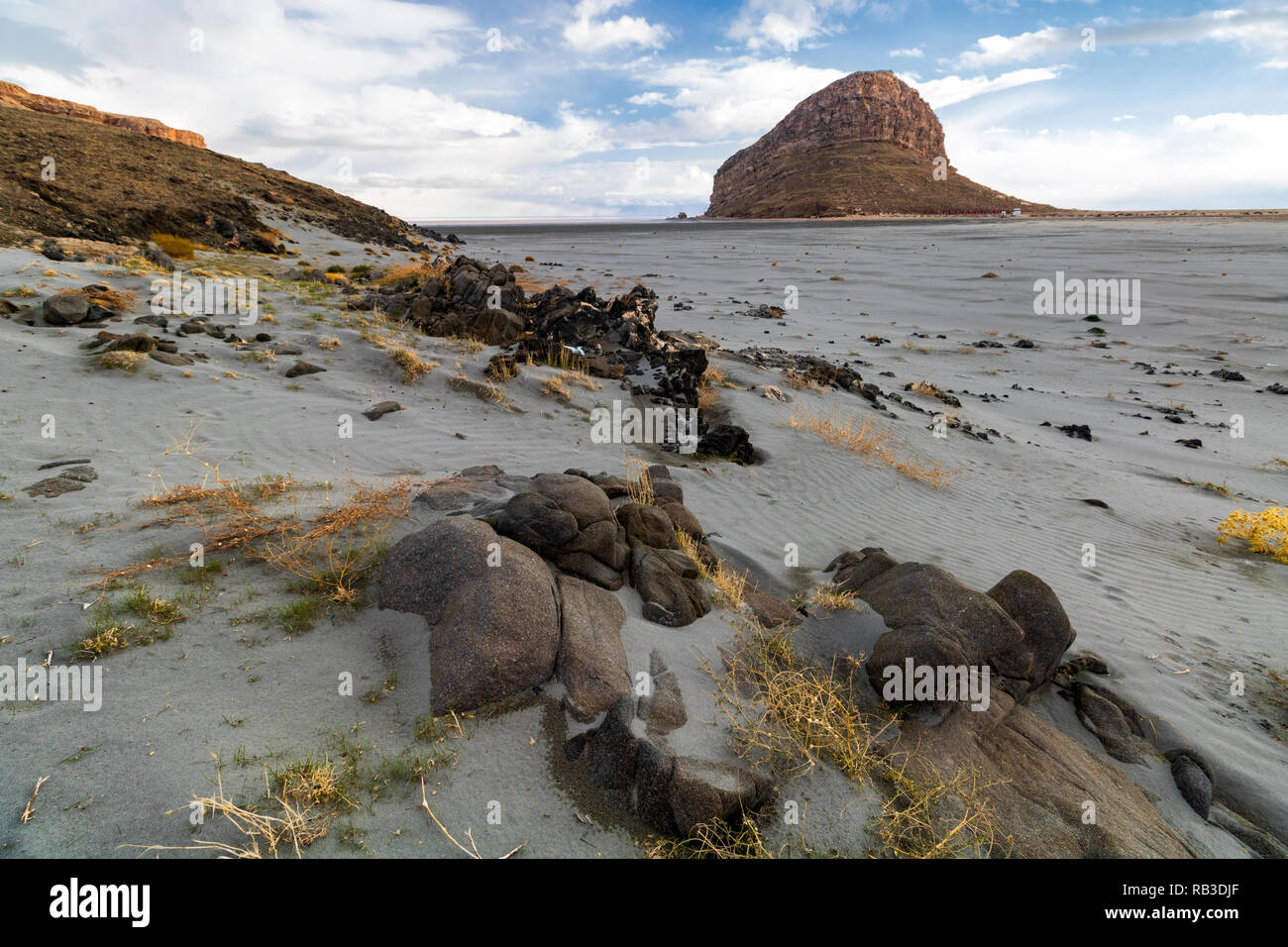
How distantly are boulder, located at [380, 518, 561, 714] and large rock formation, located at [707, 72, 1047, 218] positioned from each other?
101 metres

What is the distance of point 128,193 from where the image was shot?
22484 millimetres

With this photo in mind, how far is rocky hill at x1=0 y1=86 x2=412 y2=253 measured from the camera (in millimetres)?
18734

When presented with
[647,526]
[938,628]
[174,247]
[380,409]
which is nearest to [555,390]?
[380,409]

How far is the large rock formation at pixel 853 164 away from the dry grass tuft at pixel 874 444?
304 ft

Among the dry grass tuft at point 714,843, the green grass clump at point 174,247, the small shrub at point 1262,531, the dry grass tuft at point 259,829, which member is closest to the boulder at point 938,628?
the dry grass tuft at point 714,843

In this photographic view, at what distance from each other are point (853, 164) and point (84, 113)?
385 feet

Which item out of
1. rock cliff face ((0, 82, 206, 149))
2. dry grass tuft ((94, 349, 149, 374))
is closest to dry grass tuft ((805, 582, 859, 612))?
dry grass tuft ((94, 349, 149, 374))

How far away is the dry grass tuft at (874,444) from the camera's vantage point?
30.7 feet

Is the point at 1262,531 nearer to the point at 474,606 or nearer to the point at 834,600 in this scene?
the point at 834,600

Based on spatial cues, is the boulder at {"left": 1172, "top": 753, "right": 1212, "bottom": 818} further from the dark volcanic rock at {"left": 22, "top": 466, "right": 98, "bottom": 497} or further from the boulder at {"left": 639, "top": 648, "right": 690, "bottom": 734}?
the dark volcanic rock at {"left": 22, "top": 466, "right": 98, "bottom": 497}

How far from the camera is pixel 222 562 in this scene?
4.30m
